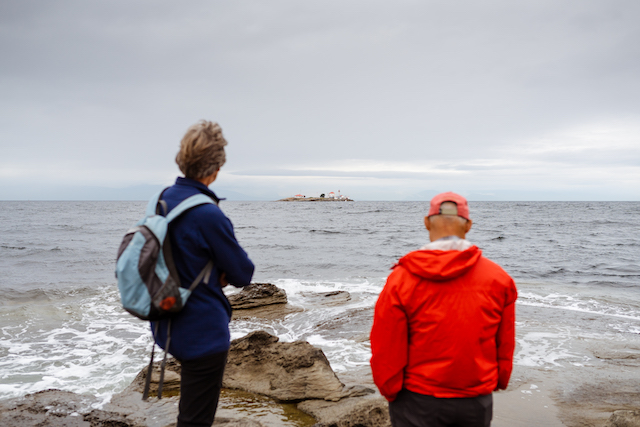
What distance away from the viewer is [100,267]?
16562 millimetres

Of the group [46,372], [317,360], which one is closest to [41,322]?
[46,372]

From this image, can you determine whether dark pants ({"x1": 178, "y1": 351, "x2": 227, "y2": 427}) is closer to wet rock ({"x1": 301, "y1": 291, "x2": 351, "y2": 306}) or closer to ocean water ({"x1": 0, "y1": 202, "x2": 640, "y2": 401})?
ocean water ({"x1": 0, "y1": 202, "x2": 640, "y2": 401})

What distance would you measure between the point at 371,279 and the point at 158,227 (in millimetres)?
12858

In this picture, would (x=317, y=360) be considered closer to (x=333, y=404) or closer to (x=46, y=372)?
(x=333, y=404)

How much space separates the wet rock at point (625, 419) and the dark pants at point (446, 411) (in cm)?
278

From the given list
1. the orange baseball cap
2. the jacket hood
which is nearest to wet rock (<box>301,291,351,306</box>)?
the orange baseball cap

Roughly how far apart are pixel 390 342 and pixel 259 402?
11.0ft

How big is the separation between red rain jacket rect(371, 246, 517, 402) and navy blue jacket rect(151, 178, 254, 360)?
83 centimetres

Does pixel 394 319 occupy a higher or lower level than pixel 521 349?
higher

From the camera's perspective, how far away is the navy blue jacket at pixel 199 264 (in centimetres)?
215

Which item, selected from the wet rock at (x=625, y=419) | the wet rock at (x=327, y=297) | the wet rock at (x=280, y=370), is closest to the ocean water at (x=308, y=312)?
the wet rock at (x=327, y=297)

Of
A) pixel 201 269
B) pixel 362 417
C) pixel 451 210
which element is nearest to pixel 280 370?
pixel 362 417

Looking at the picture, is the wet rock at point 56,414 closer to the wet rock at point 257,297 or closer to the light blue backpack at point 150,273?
the light blue backpack at point 150,273

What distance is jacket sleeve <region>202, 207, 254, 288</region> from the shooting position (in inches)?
84.7
